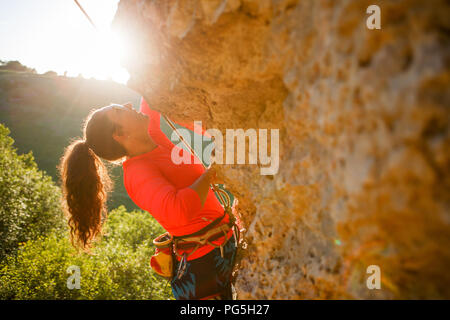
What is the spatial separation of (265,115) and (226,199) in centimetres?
90

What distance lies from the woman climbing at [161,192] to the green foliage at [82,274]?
4.17 meters

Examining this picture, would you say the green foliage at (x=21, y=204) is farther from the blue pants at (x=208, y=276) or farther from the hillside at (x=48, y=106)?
the hillside at (x=48, y=106)

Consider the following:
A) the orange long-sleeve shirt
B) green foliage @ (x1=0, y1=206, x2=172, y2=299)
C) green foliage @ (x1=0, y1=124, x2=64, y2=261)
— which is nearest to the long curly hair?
the orange long-sleeve shirt

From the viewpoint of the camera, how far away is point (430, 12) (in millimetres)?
685

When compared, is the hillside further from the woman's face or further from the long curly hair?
the woman's face

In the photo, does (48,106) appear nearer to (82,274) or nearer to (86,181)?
(82,274)

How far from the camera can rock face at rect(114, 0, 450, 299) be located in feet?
2.30

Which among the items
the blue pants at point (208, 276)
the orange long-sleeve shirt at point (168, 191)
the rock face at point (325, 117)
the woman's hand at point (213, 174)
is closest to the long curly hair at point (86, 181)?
the orange long-sleeve shirt at point (168, 191)

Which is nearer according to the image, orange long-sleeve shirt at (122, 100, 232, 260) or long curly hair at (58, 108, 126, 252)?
orange long-sleeve shirt at (122, 100, 232, 260)

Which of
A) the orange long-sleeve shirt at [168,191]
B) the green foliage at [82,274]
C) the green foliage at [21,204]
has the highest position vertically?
the orange long-sleeve shirt at [168,191]

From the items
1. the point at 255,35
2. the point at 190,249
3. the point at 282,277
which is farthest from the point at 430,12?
the point at 190,249

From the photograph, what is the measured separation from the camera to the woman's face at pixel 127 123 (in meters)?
2.08

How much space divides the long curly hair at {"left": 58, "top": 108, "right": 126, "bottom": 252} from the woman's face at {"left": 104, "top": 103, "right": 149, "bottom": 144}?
1.9 inches

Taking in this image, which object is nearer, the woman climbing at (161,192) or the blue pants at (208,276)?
the woman climbing at (161,192)
